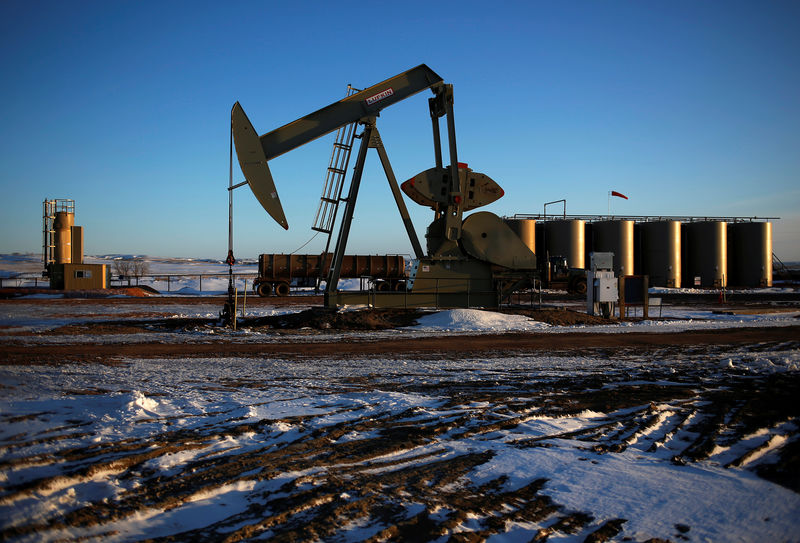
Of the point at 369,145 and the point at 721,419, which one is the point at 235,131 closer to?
the point at 369,145

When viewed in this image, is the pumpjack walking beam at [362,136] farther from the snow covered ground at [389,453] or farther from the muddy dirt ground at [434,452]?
the snow covered ground at [389,453]

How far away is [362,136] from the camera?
1678cm

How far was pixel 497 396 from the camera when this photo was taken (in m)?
6.95

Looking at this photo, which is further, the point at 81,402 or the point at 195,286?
the point at 195,286

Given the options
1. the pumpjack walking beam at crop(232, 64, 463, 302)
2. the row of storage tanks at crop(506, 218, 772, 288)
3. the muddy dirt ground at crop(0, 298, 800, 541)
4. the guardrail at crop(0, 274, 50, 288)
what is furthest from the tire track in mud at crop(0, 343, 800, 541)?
the guardrail at crop(0, 274, 50, 288)

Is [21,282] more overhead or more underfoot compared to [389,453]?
more overhead

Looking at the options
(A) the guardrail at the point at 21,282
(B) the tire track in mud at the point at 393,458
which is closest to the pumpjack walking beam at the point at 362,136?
(B) the tire track in mud at the point at 393,458

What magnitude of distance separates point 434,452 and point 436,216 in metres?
14.4

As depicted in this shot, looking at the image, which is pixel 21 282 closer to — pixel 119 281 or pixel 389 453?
pixel 119 281

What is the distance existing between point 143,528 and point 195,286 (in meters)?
46.1

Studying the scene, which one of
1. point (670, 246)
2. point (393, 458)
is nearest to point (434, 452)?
point (393, 458)

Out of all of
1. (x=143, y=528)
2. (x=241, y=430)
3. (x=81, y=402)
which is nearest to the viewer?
(x=143, y=528)

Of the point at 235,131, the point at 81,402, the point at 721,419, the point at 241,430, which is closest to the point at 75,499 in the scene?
the point at 241,430

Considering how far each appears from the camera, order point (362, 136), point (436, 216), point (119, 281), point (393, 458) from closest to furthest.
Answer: point (393, 458)
point (362, 136)
point (436, 216)
point (119, 281)
